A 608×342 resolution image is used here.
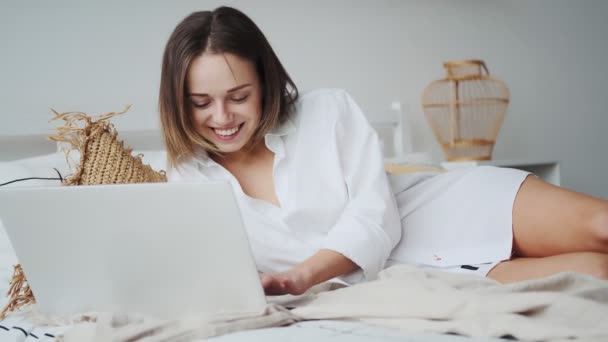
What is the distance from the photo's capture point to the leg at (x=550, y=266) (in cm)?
121

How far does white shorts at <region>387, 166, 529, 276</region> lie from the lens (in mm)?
1477

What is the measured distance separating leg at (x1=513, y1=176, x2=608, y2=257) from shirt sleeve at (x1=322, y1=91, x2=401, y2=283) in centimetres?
27

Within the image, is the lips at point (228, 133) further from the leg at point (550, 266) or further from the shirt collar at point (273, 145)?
the leg at point (550, 266)

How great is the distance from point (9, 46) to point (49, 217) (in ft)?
4.68

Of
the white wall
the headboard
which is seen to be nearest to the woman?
Answer: the headboard

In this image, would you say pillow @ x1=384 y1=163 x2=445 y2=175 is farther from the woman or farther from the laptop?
the laptop

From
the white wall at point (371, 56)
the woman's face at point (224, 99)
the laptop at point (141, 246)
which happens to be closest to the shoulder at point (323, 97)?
the woman's face at point (224, 99)

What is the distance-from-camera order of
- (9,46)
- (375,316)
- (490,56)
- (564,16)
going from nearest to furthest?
(375,316), (9,46), (490,56), (564,16)

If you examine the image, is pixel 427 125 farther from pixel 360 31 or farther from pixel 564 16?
pixel 564 16

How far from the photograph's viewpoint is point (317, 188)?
5.03 ft

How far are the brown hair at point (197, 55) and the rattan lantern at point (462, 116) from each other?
1.55 meters

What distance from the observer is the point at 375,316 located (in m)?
1.03

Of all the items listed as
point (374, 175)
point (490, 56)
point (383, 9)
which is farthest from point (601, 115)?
point (374, 175)

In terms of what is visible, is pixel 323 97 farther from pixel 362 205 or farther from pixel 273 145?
pixel 362 205
